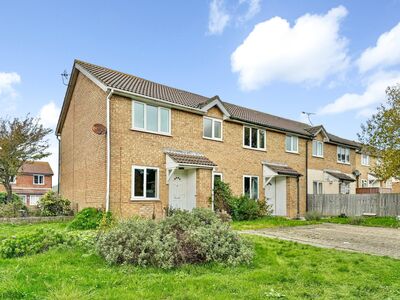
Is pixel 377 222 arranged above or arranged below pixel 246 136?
below

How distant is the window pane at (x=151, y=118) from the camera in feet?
56.4

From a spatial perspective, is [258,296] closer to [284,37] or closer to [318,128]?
[284,37]

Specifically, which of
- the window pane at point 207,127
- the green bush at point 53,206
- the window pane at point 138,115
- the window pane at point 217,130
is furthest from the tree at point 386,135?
the green bush at point 53,206

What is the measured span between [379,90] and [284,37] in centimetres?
1010

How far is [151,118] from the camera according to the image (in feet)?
57.1

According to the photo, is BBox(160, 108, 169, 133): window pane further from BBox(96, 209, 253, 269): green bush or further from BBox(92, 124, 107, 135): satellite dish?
BBox(96, 209, 253, 269): green bush

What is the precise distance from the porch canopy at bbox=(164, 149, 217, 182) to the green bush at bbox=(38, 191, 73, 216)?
241 inches

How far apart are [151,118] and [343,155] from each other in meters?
21.7

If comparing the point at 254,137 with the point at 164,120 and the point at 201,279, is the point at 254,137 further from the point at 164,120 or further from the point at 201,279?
the point at 201,279

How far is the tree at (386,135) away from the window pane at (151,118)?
Answer: 13163mm

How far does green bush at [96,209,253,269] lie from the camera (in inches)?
287

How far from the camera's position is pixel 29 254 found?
8289mm

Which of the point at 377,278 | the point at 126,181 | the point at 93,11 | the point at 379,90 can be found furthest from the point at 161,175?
the point at 379,90

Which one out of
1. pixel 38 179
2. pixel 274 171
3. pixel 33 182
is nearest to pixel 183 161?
pixel 274 171
